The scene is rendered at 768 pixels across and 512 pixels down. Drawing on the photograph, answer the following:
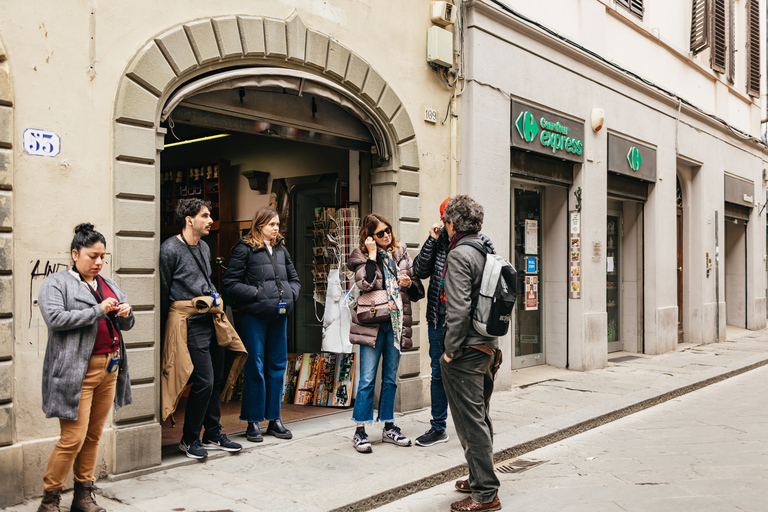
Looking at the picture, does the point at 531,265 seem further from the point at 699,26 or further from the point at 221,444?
the point at 699,26

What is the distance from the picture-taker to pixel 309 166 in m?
8.52

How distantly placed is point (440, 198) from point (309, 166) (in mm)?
1648

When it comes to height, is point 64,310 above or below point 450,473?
above

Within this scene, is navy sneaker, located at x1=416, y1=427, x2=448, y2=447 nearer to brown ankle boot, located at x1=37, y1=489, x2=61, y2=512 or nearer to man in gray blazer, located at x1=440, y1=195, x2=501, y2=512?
man in gray blazer, located at x1=440, y1=195, x2=501, y2=512

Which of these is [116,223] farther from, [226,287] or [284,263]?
[284,263]

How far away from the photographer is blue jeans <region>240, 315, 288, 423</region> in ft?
19.6

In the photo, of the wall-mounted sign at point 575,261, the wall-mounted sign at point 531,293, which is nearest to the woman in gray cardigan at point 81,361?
the wall-mounted sign at point 531,293

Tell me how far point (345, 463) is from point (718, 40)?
13.5 metres

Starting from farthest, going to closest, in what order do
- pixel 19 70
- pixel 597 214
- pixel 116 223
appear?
pixel 597 214, pixel 116 223, pixel 19 70

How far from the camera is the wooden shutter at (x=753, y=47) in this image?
1684 cm

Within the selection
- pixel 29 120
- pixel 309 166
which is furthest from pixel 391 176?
pixel 29 120

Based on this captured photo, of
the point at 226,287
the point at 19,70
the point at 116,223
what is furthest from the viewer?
the point at 226,287

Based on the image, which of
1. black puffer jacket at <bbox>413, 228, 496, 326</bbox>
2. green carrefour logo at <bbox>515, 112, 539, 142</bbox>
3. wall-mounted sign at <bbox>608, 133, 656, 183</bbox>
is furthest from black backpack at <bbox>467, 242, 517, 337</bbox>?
wall-mounted sign at <bbox>608, 133, 656, 183</bbox>

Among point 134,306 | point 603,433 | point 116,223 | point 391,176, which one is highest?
point 391,176
